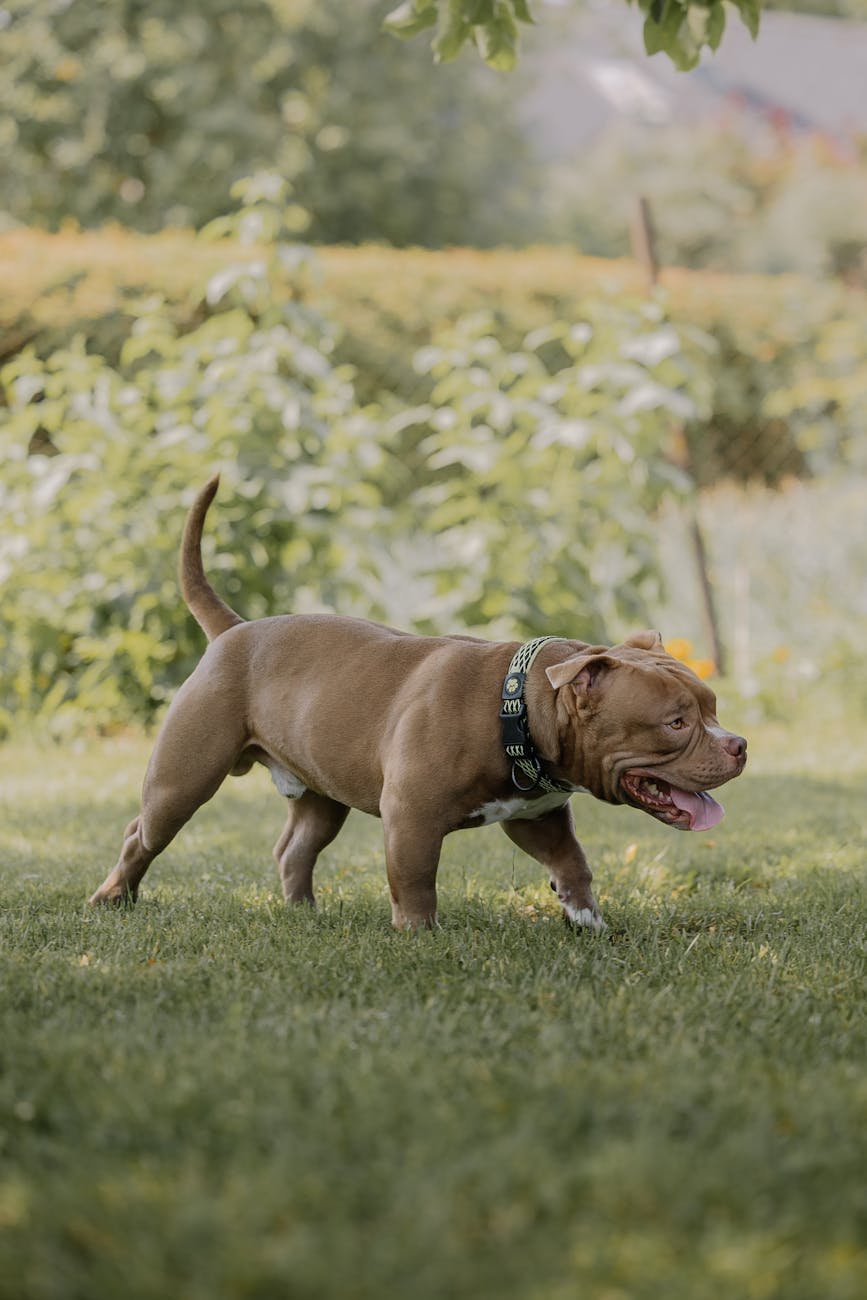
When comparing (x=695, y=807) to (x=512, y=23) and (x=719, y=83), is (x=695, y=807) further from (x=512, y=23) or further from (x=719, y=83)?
(x=719, y=83)

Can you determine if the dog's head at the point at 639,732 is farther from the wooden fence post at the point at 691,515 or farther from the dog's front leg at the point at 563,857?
the wooden fence post at the point at 691,515

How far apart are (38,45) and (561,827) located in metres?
16.3

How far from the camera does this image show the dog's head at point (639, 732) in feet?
11.9

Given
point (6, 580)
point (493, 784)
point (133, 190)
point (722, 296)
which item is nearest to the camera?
point (493, 784)

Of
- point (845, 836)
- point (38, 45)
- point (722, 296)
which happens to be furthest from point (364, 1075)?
point (38, 45)

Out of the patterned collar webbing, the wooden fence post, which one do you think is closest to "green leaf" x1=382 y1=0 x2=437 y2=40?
the patterned collar webbing

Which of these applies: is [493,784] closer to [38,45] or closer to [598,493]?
[598,493]

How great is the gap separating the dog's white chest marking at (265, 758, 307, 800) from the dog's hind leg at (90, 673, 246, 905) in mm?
135

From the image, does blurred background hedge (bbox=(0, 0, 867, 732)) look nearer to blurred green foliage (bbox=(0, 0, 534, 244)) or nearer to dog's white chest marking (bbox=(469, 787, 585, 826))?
dog's white chest marking (bbox=(469, 787, 585, 826))

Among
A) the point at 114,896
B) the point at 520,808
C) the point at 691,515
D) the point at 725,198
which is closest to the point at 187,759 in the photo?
the point at 114,896

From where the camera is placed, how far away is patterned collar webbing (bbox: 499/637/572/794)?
3.61 metres

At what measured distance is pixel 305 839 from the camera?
14.2ft

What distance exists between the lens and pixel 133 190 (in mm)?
18703

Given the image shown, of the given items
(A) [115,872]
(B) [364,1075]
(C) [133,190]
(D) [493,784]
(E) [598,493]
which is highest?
(B) [364,1075]
